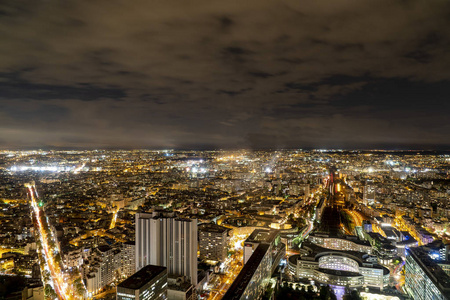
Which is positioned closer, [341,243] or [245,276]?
[245,276]

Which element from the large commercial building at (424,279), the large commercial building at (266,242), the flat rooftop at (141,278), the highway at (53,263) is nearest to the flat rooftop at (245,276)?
the large commercial building at (266,242)

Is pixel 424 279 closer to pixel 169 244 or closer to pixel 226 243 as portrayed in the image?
pixel 226 243

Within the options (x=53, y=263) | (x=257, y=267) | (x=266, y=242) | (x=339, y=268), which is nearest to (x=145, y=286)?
(x=257, y=267)

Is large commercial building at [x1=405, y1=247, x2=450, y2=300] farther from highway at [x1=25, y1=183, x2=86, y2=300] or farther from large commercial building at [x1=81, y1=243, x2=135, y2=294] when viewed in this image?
highway at [x1=25, y1=183, x2=86, y2=300]

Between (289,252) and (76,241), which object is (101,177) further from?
(289,252)

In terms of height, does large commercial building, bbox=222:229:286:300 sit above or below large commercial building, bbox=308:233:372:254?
above

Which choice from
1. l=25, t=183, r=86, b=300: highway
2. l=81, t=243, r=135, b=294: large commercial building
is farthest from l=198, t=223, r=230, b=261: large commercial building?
l=25, t=183, r=86, b=300: highway

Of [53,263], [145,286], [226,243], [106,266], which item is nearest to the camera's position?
[145,286]
